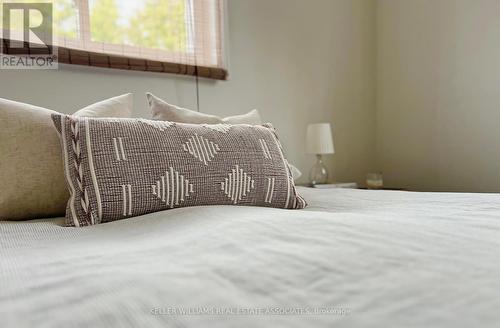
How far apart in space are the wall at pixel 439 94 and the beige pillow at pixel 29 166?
238cm

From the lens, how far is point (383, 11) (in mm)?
2920

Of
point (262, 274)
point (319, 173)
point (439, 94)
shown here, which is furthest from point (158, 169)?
point (439, 94)

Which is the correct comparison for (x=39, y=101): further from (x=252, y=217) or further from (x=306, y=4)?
(x=306, y=4)

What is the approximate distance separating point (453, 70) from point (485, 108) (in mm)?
320

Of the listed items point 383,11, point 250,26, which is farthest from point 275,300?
point 383,11

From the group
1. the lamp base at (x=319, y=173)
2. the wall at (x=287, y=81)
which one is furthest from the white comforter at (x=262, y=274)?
the lamp base at (x=319, y=173)

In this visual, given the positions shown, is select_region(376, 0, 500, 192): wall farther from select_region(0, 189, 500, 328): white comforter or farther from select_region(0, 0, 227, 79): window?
select_region(0, 189, 500, 328): white comforter

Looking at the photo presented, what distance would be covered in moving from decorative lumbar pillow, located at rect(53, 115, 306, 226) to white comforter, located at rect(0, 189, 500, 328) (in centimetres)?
14

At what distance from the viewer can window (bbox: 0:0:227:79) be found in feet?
5.64

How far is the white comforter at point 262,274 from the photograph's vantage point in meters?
0.38

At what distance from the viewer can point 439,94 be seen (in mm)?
2607

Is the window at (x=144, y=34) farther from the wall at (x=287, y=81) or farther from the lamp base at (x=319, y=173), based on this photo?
the lamp base at (x=319, y=173)

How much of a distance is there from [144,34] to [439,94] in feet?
6.27

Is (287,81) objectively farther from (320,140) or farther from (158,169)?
(158,169)
